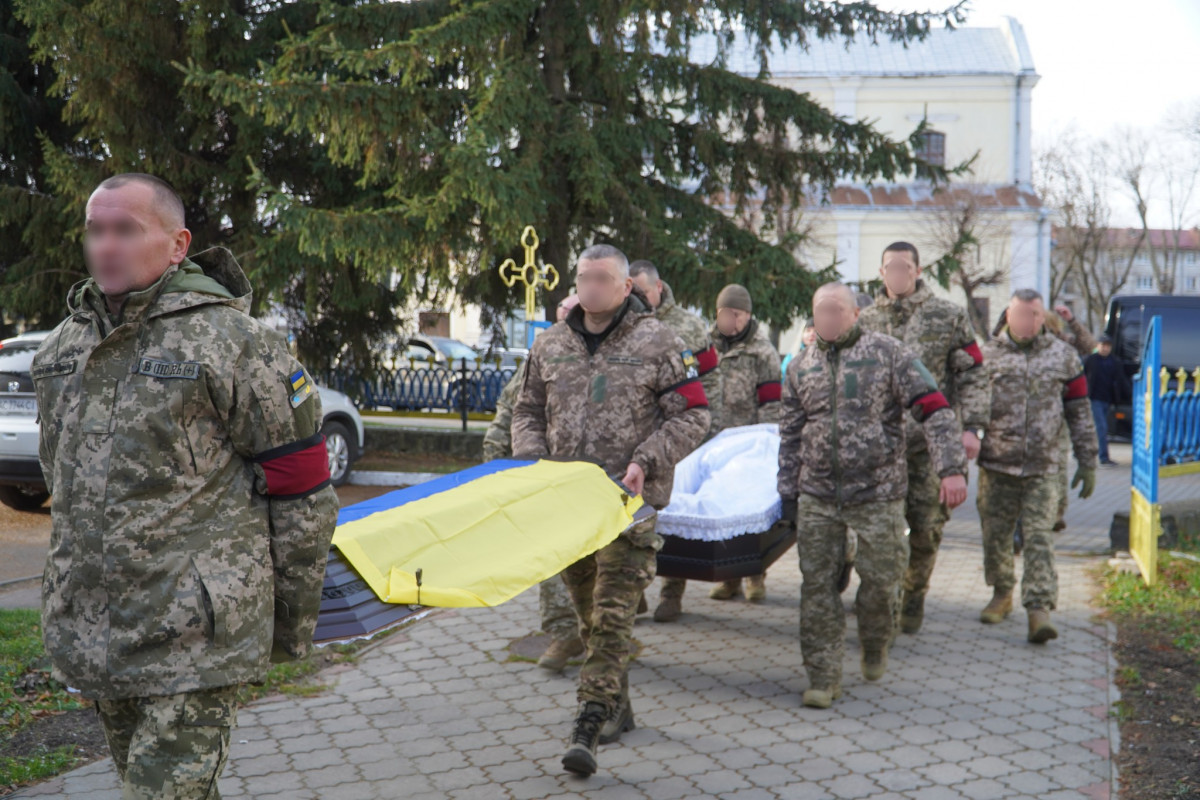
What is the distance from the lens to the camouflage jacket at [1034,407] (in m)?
6.93

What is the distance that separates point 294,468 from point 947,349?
5.01 m

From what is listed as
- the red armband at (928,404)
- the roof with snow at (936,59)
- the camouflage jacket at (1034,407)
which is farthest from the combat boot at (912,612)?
the roof with snow at (936,59)

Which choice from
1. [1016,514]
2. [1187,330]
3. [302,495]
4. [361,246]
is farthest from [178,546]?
[1187,330]

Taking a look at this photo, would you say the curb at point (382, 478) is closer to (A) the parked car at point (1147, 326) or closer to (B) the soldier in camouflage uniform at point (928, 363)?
(B) the soldier in camouflage uniform at point (928, 363)

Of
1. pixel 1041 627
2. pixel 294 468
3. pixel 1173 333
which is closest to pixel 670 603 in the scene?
pixel 1041 627

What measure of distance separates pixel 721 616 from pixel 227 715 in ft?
16.4

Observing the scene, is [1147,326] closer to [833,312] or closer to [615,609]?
[833,312]

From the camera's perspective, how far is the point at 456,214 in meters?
11.9

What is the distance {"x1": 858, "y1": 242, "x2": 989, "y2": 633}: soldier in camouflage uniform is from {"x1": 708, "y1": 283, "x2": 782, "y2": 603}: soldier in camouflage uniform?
1658 millimetres

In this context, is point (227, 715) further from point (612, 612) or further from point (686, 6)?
point (686, 6)

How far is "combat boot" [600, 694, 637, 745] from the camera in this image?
15.9 feet

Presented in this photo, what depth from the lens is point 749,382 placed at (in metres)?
8.43

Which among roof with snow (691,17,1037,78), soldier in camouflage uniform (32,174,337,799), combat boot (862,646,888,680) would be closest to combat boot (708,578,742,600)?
combat boot (862,646,888,680)

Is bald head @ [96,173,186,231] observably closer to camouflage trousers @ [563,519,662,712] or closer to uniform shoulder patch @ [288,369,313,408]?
uniform shoulder patch @ [288,369,313,408]
